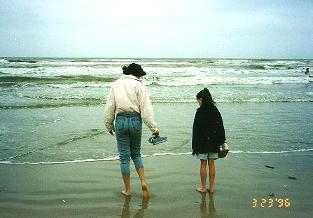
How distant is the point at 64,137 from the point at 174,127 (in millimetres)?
3014

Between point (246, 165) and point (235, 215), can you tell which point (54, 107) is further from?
point (235, 215)

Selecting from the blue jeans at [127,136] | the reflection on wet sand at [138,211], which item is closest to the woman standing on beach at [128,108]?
the blue jeans at [127,136]

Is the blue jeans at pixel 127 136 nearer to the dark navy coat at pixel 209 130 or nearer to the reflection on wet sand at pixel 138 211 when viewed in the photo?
the reflection on wet sand at pixel 138 211

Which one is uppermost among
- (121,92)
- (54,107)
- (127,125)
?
(121,92)

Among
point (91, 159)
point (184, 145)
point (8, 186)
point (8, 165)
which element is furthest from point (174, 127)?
point (8, 186)

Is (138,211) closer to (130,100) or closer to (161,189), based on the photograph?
(161,189)

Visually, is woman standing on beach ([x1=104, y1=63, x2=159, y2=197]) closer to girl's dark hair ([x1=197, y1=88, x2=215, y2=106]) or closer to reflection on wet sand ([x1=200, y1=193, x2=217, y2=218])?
girl's dark hair ([x1=197, y1=88, x2=215, y2=106])

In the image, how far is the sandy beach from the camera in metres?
4.50

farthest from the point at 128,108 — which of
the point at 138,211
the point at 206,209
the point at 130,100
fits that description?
the point at 206,209

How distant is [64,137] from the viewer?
348 inches

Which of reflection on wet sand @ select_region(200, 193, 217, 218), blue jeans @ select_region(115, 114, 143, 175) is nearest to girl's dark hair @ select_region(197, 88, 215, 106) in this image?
blue jeans @ select_region(115, 114, 143, 175)

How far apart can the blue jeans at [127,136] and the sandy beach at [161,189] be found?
52 cm

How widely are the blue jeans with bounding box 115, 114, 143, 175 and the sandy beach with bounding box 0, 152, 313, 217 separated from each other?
52 cm

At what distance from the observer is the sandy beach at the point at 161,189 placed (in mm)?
4500
